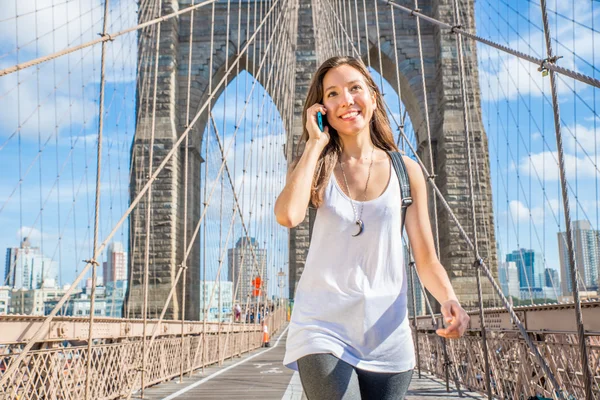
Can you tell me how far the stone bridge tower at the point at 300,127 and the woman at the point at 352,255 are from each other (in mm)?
13378

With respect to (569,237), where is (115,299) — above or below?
above

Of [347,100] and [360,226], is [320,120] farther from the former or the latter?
[360,226]

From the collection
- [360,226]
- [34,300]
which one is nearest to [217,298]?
[34,300]

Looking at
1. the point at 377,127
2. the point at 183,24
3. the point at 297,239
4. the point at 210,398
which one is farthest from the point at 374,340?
the point at 183,24

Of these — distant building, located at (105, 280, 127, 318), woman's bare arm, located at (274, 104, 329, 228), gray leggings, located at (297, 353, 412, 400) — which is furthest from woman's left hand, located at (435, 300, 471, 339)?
distant building, located at (105, 280, 127, 318)

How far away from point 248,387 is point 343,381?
16.2ft

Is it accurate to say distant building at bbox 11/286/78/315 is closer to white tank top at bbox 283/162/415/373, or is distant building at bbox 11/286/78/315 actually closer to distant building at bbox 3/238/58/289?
distant building at bbox 3/238/58/289

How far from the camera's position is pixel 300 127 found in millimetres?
16734

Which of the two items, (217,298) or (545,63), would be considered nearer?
(545,63)

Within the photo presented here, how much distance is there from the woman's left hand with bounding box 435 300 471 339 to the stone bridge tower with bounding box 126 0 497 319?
1350 cm

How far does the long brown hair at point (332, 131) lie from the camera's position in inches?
52.7

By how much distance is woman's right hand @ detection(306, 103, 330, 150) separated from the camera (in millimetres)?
1380

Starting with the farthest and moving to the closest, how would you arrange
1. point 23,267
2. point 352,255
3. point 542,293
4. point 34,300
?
point 542,293 → point 34,300 → point 23,267 → point 352,255

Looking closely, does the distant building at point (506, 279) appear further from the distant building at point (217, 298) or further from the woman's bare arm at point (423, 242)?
the woman's bare arm at point (423, 242)
